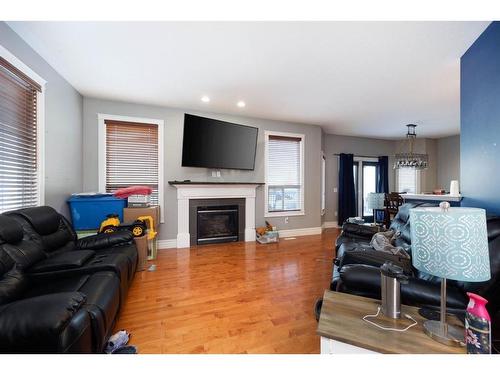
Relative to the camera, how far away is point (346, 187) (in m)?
6.05

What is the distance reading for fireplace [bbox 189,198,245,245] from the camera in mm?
4192

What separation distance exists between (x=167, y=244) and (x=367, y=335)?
12.0 ft

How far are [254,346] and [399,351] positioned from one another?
39.1 inches

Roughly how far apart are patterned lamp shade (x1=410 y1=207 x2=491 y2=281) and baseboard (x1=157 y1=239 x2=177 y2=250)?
12.7ft

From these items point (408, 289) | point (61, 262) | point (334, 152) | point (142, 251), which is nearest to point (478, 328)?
point (408, 289)

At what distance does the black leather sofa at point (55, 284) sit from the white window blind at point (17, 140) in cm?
32

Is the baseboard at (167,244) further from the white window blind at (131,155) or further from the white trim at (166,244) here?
the white window blind at (131,155)

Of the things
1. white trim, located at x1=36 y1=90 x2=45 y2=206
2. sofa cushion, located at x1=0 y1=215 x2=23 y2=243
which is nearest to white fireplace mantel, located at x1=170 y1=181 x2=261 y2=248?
white trim, located at x1=36 y1=90 x2=45 y2=206

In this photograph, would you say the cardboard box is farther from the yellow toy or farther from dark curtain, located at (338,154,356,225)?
dark curtain, located at (338,154,356,225)

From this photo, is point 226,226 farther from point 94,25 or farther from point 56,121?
point 94,25

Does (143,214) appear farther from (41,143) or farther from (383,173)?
(383,173)

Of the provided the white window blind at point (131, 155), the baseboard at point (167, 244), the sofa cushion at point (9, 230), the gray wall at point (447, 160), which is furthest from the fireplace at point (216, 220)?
the gray wall at point (447, 160)

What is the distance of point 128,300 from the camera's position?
7.24 feet
